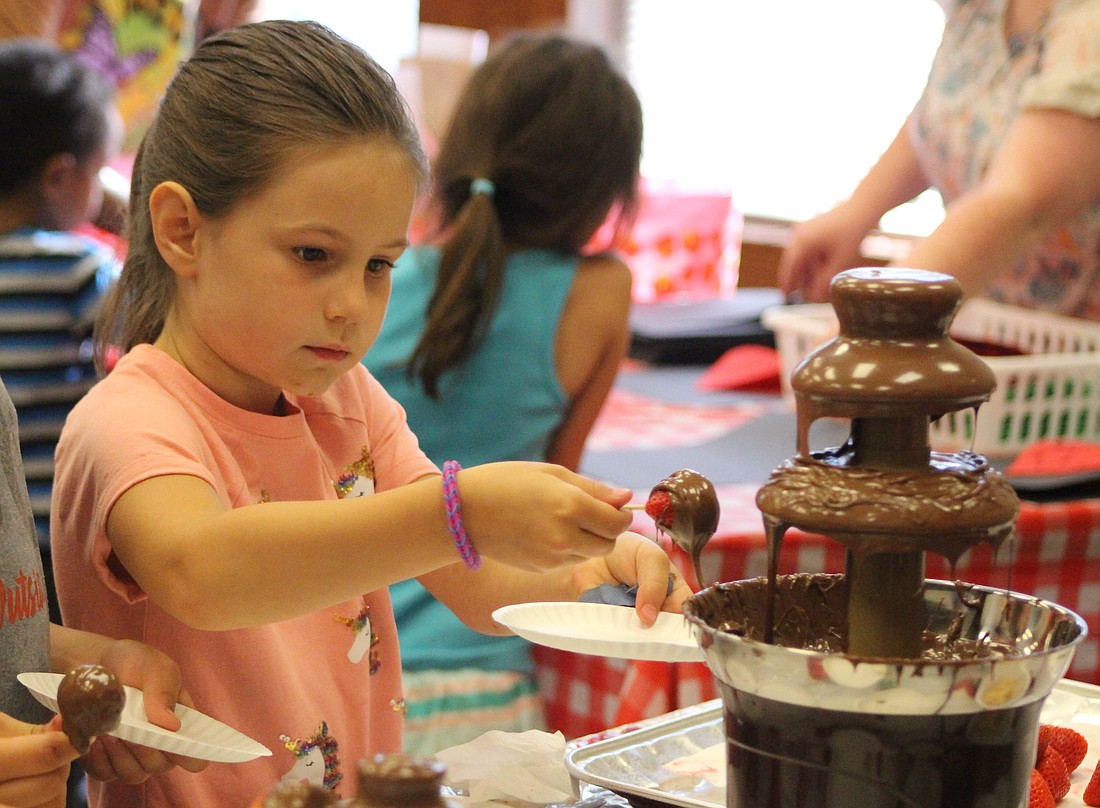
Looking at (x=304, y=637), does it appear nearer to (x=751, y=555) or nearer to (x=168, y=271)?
(x=168, y=271)

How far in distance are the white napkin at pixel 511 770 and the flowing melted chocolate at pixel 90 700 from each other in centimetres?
25

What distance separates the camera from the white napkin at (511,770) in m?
0.88

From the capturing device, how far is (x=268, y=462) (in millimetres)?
1077

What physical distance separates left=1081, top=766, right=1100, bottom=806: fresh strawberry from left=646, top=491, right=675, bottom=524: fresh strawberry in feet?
1.12

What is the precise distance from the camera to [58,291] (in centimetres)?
228

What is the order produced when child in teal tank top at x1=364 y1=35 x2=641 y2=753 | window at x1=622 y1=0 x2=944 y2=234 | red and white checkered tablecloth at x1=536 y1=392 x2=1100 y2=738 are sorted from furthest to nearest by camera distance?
1. window at x1=622 y1=0 x2=944 y2=234
2. child in teal tank top at x1=364 y1=35 x2=641 y2=753
3. red and white checkered tablecloth at x1=536 y1=392 x2=1100 y2=738

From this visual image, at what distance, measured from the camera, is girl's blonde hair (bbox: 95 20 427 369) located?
1.00 m

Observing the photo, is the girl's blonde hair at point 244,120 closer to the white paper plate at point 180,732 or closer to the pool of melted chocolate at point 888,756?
the white paper plate at point 180,732

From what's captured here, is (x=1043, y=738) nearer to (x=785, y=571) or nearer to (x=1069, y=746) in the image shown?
(x=1069, y=746)

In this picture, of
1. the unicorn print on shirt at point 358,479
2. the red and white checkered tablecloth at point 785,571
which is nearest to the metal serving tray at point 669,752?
the unicorn print on shirt at point 358,479

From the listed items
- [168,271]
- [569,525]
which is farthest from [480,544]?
[168,271]

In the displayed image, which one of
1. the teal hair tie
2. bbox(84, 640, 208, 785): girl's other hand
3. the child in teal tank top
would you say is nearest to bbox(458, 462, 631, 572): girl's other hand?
bbox(84, 640, 208, 785): girl's other hand

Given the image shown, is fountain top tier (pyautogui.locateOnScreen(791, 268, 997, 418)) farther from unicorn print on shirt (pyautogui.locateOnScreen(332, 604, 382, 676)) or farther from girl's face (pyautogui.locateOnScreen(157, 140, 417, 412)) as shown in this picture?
unicorn print on shirt (pyautogui.locateOnScreen(332, 604, 382, 676))

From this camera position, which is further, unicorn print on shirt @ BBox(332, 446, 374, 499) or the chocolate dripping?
unicorn print on shirt @ BBox(332, 446, 374, 499)
